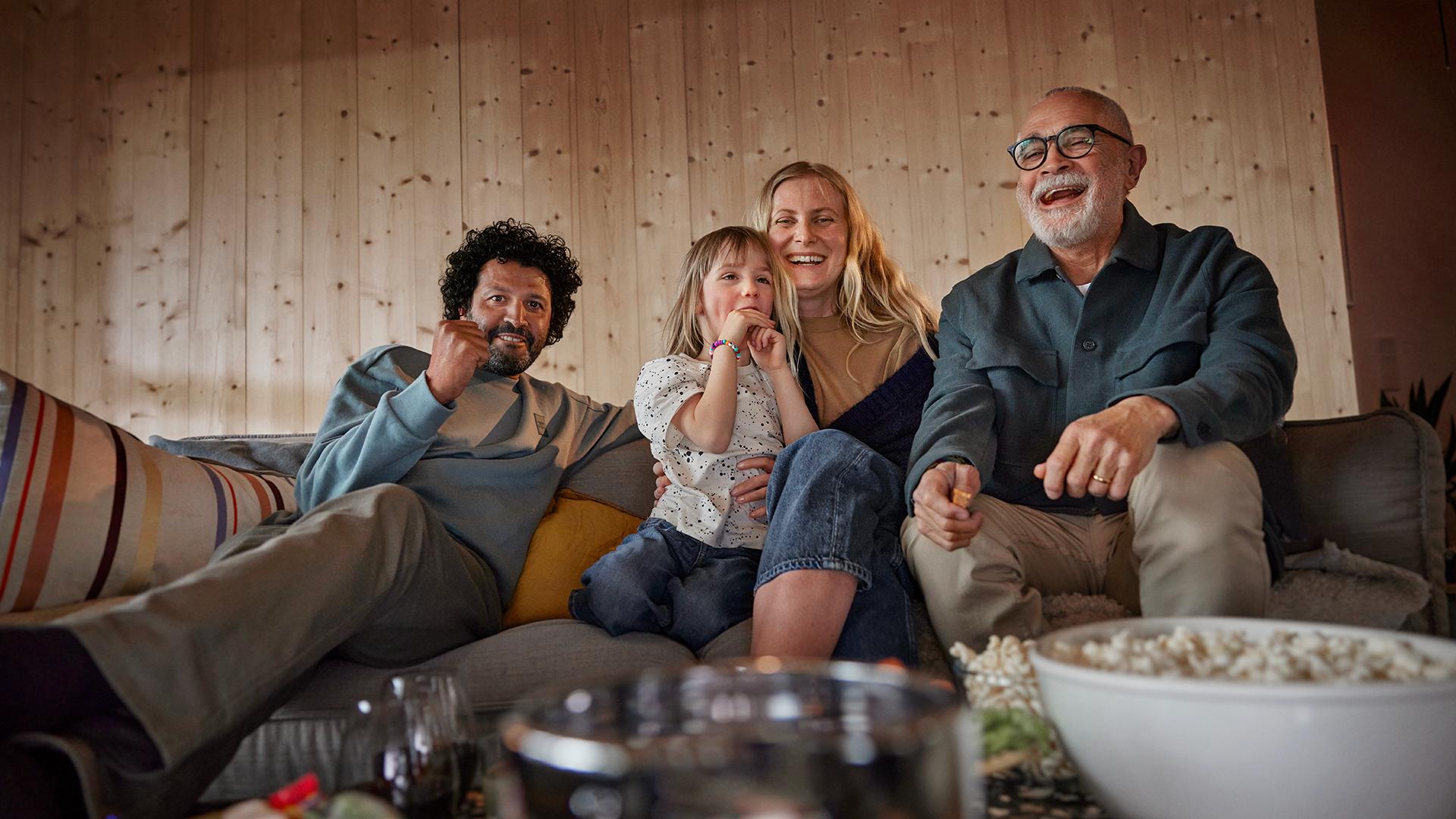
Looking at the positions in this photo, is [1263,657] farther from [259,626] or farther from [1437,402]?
[1437,402]

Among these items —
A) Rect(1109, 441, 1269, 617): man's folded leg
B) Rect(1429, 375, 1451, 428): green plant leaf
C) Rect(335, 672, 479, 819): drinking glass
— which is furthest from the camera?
Rect(1429, 375, 1451, 428): green plant leaf

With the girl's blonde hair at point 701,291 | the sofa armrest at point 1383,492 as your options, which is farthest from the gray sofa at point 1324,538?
the girl's blonde hair at point 701,291

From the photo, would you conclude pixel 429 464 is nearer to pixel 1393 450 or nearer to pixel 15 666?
pixel 15 666

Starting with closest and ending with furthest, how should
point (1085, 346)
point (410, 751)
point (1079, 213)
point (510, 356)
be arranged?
1. point (410, 751)
2. point (1085, 346)
3. point (1079, 213)
4. point (510, 356)

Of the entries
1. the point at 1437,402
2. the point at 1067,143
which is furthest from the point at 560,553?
the point at 1437,402

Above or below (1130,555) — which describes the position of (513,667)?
below

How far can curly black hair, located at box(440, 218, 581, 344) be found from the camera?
2.32 meters

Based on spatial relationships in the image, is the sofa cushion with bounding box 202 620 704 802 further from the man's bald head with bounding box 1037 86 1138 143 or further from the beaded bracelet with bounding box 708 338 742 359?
the man's bald head with bounding box 1037 86 1138 143

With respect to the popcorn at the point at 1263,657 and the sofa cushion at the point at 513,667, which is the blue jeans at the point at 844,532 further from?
the popcorn at the point at 1263,657

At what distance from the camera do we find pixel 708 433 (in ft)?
5.90

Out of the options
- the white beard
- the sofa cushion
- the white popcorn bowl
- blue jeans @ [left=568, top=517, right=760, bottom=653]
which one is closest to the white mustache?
the white beard

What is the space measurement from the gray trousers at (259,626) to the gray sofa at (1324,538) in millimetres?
82

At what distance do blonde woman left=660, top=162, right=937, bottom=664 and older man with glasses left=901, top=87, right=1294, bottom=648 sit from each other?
93 millimetres

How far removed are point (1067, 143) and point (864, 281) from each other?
1.76 feet
